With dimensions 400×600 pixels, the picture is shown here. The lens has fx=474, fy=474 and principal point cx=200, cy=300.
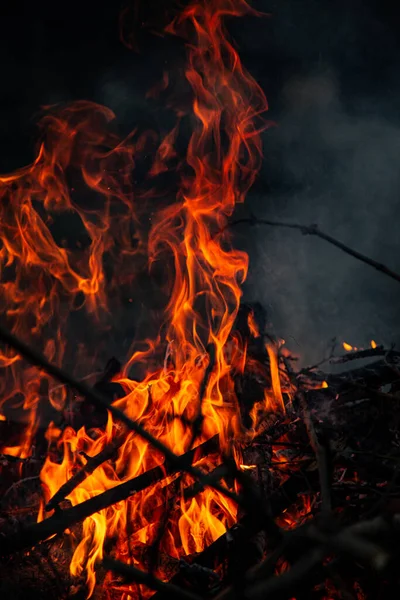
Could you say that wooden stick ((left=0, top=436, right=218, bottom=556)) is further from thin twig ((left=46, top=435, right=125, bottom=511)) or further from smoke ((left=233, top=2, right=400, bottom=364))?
smoke ((left=233, top=2, right=400, bottom=364))

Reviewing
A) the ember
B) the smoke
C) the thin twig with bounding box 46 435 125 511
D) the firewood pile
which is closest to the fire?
the ember

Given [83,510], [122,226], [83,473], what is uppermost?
[83,510]

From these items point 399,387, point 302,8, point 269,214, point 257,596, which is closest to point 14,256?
point 269,214

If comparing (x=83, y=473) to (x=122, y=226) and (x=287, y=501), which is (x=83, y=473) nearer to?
(x=287, y=501)

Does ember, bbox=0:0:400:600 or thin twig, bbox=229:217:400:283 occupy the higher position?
thin twig, bbox=229:217:400:283

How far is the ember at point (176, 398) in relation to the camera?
232 cm

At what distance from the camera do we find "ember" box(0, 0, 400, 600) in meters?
2.32

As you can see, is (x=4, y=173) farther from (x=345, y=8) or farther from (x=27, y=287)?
(x=345, y=8)

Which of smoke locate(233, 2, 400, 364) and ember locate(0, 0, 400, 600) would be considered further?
smoke locate(233, 2, 400, 364)

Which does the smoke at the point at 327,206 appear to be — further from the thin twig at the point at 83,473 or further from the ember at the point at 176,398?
the thin twig at the point at 83,473

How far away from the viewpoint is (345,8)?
8.73m

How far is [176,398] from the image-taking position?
4684 millimetres

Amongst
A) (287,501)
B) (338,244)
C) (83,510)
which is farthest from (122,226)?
(287,501)

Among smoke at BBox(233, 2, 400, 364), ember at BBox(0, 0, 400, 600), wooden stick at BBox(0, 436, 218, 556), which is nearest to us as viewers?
ember at BBox(0, 0, 400, 600)
